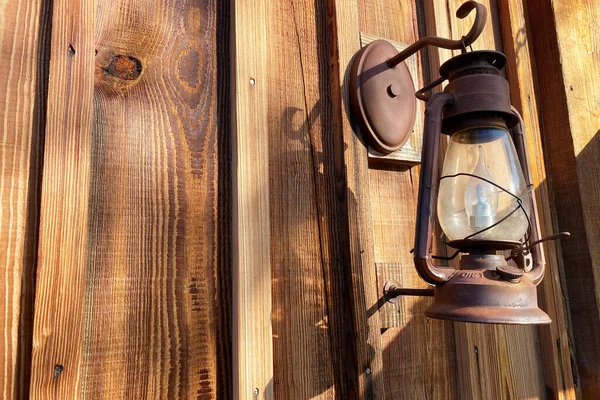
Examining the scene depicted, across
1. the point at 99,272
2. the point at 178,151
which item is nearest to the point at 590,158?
the point at 178,151

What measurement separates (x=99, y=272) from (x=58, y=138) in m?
0.25

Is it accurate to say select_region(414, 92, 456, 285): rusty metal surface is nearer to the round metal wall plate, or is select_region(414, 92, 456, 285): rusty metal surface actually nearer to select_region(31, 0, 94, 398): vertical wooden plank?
the round metal wall plate

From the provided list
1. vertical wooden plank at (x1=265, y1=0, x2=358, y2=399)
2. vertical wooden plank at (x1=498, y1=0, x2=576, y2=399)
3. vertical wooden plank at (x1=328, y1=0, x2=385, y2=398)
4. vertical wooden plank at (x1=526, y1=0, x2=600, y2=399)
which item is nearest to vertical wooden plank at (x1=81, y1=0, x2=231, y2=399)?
vertical wooden plank at (x1=265, y1=0, x2=358, y2=399)

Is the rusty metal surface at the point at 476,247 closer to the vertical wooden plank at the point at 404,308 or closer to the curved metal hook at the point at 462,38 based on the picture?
the curved metal hook at the point at 462,38

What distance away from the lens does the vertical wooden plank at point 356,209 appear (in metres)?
1.05

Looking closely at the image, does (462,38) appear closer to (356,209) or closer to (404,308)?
(356,209)

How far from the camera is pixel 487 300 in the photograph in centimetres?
83

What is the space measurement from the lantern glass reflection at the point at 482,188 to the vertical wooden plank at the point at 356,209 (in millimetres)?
202

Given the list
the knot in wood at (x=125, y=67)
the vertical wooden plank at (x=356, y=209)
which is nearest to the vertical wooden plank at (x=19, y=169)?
the knot in wood at (x=125, y=67)

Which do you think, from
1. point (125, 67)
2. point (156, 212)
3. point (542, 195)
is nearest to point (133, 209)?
point (156, 212)

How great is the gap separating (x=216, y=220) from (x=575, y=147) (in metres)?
1.17

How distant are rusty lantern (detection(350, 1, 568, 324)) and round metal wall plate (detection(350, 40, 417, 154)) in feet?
0.48

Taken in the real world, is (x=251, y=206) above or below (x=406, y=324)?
above

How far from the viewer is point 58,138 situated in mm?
830
